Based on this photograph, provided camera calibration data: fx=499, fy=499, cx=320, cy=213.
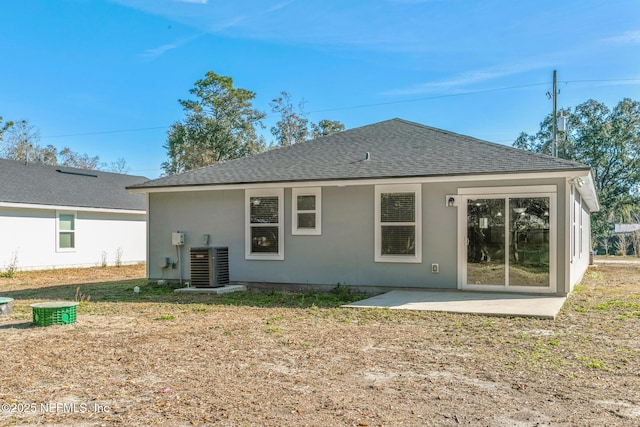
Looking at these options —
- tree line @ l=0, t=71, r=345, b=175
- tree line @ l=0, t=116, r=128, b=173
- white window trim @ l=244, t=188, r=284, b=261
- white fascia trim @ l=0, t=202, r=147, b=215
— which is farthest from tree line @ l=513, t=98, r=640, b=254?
tree line @ l=0, t=116, r=128, b=173

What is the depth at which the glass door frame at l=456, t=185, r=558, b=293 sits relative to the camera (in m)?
9.07

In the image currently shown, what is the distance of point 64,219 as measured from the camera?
56.7 ft

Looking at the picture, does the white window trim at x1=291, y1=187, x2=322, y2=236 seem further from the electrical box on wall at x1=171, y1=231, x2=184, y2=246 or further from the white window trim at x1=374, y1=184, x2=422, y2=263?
the electrical box on wall at x1=171, y1=231, x2=184, y2=246

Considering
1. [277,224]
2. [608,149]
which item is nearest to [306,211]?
[277,224]

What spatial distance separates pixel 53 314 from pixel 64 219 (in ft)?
Answer: 37.8

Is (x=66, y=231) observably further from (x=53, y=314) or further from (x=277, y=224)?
(x=53, y=314)

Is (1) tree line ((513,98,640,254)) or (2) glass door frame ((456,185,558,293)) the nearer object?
(2) glass door frame ((456,185,558,293))

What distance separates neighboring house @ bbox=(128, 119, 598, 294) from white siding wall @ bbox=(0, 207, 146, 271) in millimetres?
6347

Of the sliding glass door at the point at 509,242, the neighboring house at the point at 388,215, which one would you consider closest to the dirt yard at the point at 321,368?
the sliding glass door at the point at 509,242

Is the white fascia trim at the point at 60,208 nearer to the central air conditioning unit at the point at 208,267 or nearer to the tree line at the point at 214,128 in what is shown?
the central air conditioning unit at the point at 208,267

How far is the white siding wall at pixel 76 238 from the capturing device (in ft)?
51.1

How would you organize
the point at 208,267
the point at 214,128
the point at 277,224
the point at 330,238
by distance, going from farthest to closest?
1. the point at 214,128
2. the point at 277,224
3. the point at 208,267
4. the point at 330,238

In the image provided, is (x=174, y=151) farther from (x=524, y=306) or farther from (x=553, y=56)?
(x=524, y=306)

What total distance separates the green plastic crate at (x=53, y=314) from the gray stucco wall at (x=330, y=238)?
Answer: 4.53 m
